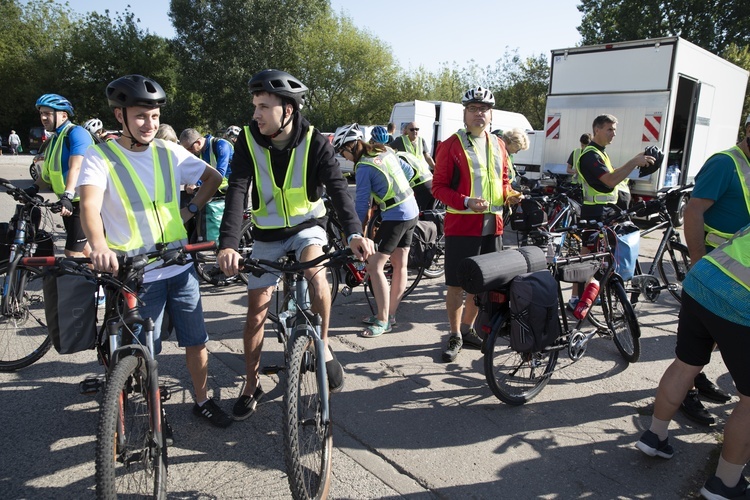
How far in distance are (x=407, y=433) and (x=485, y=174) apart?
2.13 m

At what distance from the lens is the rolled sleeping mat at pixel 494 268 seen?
3.40 metres

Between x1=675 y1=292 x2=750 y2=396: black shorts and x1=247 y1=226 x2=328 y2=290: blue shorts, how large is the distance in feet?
6.71

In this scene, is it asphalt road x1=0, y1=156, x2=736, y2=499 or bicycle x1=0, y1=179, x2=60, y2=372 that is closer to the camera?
asphalt road x1=0, y1=156, x2=736, y2=499

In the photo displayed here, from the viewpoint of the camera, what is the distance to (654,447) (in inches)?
118

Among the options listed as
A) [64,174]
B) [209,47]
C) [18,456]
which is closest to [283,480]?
[18,456]

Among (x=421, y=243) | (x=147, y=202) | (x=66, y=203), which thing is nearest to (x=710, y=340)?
(x=147, y=202)

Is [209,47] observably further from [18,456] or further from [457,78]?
[18,456]

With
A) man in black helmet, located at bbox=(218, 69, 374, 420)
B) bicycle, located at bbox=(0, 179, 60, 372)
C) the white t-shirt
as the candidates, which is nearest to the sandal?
man in black helmet, located at bbox=(218, 69, 374, 420)

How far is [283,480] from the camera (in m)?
2.81

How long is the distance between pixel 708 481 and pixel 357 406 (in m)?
2.07

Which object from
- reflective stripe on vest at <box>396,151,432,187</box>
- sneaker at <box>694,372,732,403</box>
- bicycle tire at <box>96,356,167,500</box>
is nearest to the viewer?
bicycle tire at <box>96,356,167,500</box>

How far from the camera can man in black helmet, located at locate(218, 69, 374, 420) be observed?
2.92 m

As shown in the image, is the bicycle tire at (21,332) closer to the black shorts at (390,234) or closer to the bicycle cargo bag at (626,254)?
the black shorts at (390,234)

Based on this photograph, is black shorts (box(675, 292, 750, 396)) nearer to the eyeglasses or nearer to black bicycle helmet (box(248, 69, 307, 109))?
the eyeglasses
